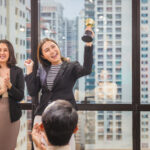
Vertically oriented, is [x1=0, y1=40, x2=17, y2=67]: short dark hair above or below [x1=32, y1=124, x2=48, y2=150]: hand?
above

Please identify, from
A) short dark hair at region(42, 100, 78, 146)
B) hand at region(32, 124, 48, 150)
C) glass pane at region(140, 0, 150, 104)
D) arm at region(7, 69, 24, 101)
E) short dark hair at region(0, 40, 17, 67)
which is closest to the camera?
short dark hair at region(42, 100, 78, 146)

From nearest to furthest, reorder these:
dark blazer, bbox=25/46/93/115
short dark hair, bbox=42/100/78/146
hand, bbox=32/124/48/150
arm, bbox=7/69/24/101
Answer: short dark hair, bbox=42/100/78/146, hand, bbox=32/124/48/150, dark blazer, bbox=25/46/93/115, arm, bbox=7/69/24/101

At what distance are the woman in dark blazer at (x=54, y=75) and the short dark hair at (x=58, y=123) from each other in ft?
2.98

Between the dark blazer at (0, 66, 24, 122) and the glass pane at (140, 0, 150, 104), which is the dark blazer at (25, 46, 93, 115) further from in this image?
the glass pane at (140, 0, 150, 104)

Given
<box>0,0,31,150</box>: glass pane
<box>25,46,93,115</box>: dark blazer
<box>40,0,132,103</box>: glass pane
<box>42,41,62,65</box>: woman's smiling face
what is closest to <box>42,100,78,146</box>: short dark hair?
<box>25,46,93,115</box>: dark blazer

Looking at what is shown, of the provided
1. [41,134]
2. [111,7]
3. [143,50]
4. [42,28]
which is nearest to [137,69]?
[143,50]

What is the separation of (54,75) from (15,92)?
15.8 inches

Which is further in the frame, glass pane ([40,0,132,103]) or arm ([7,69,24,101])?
glass pane ([40,0,132,103])

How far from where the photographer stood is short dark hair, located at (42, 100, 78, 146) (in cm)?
118

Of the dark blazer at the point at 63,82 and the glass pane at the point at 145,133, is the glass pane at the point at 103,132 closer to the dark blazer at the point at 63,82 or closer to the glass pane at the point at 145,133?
the glass pane at the point at 145,133

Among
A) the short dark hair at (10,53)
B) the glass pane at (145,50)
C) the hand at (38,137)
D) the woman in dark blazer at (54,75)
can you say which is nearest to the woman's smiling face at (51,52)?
the woman in dark blazer at (54,75)

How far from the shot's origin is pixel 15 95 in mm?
2252

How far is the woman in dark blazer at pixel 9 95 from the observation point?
223 cm

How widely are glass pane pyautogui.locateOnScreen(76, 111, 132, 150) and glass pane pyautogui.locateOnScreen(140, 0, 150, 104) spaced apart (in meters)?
0.40
